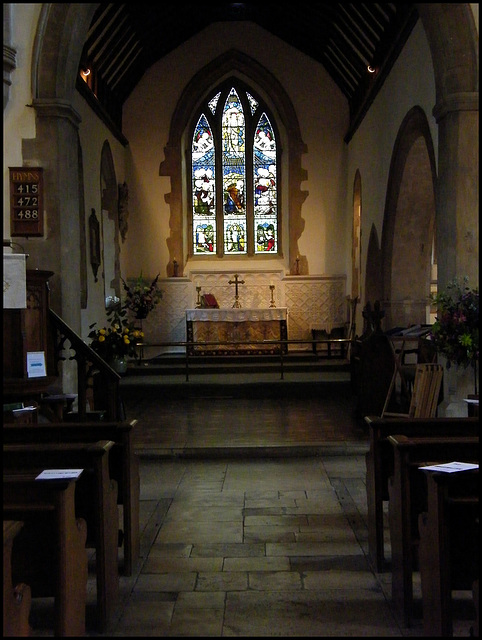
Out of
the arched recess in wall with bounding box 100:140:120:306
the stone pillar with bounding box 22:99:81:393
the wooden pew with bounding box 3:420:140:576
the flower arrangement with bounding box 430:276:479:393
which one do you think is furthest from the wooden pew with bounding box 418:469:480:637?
the arched recess in wall with bounding box 100:140:120:306

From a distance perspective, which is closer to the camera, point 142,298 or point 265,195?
point 142,298

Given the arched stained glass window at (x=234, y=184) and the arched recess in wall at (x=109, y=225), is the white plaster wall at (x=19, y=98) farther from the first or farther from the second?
the arched stained glass window at (x=234, y=184)

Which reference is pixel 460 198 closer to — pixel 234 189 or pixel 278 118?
pixel 278 118

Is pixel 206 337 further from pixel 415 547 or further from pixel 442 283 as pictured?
pixel 415 547

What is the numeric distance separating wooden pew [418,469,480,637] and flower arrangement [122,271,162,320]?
9.37 meters

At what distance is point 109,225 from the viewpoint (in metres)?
11.7

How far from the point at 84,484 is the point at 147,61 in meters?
10.5

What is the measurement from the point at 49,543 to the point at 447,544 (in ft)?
4.47

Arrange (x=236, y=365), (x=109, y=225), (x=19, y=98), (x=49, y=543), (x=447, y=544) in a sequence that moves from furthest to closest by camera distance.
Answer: (x=109, y=225) < (x=236, y=365) < (x=19, y=98) < (x=49, y=543) < (x=447, y=544)

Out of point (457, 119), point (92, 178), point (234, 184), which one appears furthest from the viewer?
point (234, 184)

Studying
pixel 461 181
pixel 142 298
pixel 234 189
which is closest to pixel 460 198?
pixel 461 181

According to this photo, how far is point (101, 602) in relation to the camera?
2791 mm

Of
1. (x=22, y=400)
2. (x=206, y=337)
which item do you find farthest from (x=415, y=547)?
(x=206, y=337)

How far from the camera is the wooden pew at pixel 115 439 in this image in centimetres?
350
